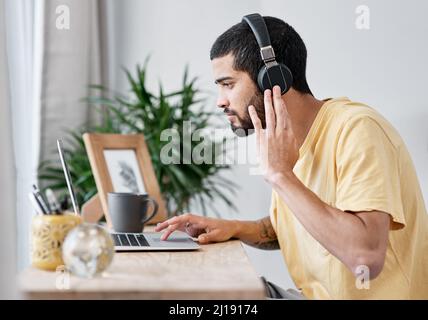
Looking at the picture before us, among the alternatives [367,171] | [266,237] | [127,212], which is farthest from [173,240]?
A: [367,171]

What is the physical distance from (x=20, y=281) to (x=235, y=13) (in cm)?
209

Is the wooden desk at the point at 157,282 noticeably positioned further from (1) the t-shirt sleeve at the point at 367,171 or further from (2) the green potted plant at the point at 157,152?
(2) the green potted plant at the point at 157,152

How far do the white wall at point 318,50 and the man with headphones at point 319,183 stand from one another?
1.07 feet

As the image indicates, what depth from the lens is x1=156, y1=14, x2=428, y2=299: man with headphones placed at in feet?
3.76

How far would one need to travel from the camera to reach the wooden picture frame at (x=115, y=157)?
5.74 ft

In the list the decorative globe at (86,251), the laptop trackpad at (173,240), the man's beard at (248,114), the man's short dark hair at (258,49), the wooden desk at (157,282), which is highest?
the man's short dark hair at (258,49)

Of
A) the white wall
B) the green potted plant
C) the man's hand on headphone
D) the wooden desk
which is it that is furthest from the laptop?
the green potted plant

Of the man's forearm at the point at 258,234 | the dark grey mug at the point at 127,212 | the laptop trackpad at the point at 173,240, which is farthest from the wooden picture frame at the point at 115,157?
the man's forearm at the point at 258,234

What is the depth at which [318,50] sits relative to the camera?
2027mm

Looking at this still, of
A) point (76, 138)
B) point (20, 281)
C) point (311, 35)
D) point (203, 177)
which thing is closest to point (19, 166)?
point (76, 138)

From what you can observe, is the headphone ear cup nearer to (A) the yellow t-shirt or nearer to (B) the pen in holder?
(A) the yellow t-shirt

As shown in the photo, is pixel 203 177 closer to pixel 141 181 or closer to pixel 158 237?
pixel 141 181

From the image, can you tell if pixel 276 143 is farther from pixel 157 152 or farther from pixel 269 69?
pixel 157 152

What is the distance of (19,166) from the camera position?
2000 mm
